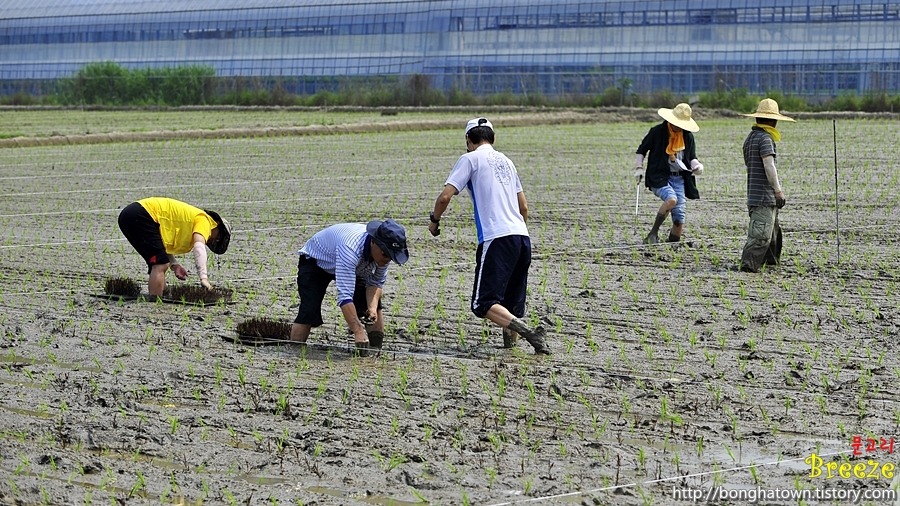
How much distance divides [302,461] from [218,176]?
1563 centimetres

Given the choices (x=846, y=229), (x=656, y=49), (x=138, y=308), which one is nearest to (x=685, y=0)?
(x=656, y=49)

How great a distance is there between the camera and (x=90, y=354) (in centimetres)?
819

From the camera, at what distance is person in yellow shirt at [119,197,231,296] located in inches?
379

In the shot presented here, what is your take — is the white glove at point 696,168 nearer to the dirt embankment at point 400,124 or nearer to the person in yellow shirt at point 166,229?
the person in yellow shirt at point 166,229

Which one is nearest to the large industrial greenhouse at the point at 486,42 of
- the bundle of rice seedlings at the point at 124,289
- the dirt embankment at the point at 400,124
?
the dirt embankment at the point at 400,124

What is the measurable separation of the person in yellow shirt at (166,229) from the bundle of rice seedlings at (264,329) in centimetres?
107

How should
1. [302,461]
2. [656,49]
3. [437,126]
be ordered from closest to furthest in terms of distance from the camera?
[302,461] < [437,126] < [656,49]

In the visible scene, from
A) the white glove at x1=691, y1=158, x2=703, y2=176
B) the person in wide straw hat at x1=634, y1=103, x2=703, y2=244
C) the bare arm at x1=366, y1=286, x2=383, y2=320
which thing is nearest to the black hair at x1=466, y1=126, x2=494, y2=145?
the bare arm at x1=366, y1=286, x2=383, y2=320

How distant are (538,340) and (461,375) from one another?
0.71 metres

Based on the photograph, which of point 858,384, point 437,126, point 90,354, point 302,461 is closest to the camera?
point 302,461

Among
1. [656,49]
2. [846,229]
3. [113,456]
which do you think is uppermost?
[656,49]

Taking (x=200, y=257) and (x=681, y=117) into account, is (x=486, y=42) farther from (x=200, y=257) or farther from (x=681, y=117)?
(x=200, y=257)

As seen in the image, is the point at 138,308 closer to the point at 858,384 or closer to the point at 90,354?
the point at 90,354

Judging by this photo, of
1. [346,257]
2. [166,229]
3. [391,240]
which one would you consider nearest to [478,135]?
[391,240]
